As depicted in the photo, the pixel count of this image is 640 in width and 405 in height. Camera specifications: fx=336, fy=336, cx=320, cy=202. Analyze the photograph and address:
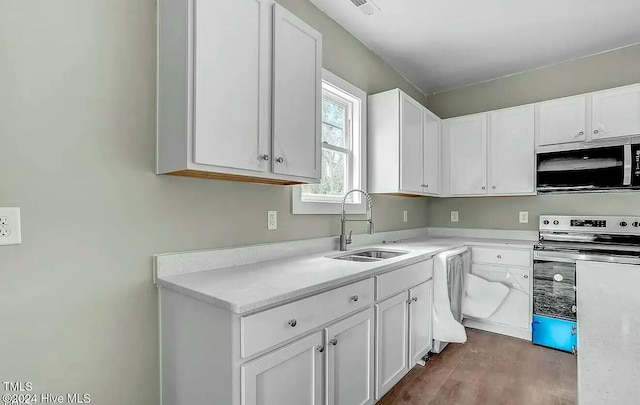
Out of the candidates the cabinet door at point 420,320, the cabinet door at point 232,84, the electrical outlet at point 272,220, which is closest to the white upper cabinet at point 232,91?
the cabinet door at point 232,84

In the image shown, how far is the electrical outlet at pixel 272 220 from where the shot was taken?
6.79ft

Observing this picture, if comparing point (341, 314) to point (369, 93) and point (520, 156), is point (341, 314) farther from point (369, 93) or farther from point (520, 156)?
point (520, 156)

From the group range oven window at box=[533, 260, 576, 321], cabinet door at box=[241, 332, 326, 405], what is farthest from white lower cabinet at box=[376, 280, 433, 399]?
range oven window at box=[533, 260, 576, 321]

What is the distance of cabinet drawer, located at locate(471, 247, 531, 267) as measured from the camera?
3016 millimetres

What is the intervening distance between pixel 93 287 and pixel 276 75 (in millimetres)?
1232

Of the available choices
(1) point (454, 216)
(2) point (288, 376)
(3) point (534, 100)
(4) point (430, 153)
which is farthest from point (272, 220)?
(3) point (534, 100)

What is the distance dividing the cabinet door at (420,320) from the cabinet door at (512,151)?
61.0 inches

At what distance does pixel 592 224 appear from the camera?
3033 millimetres

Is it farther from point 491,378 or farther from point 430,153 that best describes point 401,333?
point 430,153

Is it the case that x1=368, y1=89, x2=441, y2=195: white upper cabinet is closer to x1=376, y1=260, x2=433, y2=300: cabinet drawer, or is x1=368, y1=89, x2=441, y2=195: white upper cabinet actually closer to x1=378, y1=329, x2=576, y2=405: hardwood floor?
x1=376, y1=260, x2=433, y2=300: cabinet drawer

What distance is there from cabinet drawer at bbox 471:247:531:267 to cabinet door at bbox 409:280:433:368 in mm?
977

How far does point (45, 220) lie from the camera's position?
123 cm

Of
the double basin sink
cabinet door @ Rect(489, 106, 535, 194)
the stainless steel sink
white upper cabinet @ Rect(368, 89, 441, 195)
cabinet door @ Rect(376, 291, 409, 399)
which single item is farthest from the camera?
cabinet door @ Rect(489, 106, 535, 194)

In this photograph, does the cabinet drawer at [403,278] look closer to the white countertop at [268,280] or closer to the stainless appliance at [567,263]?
the white countertop at [268,280]
